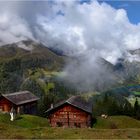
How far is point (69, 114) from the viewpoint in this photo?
8106cm

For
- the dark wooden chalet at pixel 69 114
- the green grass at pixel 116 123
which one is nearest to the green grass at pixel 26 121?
the dark wooden chalet at pixel 69 114

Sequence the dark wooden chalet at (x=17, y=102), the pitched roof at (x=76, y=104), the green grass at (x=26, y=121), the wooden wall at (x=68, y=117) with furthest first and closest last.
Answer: the dark wooden chalet at (x=17, y=102) < the wooden wall at (x=68, y=117) < the pitched roof at (x=76, y=104) < the green grass at (x=26, y=121)

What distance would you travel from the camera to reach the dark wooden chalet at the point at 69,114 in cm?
7981

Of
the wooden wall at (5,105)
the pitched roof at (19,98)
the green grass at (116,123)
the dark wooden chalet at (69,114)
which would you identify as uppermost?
the pitched roof at (19,98)

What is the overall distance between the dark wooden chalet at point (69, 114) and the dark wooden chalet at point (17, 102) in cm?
1591

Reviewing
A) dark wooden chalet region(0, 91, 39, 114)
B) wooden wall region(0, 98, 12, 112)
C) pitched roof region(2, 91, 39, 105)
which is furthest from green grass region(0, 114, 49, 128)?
wooden wall region(0, 98, 12, 112)

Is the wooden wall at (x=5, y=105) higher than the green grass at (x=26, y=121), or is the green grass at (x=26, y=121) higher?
the wooden wall at (x=5, y=105)

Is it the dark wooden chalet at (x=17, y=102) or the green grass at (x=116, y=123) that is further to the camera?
the dark wooden chalet at (x=17, y=102)

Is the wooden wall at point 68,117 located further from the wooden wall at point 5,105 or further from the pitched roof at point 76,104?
the wooden wall at point 5,105

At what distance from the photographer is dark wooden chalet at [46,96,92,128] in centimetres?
7981

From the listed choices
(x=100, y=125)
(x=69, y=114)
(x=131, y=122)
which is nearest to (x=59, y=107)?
(x=69, y=114)

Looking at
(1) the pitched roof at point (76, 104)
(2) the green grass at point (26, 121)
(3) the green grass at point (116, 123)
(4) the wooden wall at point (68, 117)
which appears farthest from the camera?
(4) the wooden wall at point (68, 117)

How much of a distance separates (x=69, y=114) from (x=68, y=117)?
951 millimetres

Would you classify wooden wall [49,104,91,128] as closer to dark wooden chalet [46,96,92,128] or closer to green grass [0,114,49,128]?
Result: dark wooden chalet [46,96,92,128]
